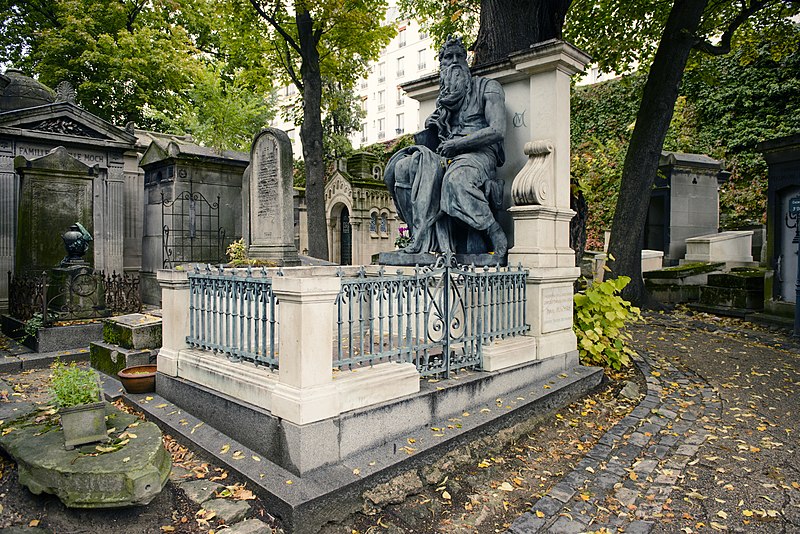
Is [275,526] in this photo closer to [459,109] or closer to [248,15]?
[459,109]

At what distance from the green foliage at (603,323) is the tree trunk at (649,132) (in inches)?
192

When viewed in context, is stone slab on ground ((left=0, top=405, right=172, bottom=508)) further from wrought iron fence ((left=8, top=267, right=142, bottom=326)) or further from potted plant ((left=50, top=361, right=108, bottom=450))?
wrought iron fence ((left=8, top=267, right=142, bottom=326))

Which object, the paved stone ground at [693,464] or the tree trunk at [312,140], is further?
the tree trunk at [312,140]

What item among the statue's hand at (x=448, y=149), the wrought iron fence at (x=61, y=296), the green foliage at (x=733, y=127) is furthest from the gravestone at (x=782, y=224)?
the wrought iron fence at (x=61, y=296)

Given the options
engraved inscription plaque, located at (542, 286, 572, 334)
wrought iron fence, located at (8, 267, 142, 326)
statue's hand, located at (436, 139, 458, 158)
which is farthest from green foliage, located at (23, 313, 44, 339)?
engraved inscription plaque, located at (542, 286, 572, 334)

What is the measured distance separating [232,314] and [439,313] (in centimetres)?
170

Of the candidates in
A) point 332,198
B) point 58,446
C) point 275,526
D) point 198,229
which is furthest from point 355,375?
point 332,198

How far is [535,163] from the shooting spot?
18.5 feet

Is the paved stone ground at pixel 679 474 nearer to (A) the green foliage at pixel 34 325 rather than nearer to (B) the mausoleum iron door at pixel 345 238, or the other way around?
(A) the green foliage at pixel 34 325

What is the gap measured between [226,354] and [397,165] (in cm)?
314

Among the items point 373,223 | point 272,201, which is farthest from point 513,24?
point 373,223

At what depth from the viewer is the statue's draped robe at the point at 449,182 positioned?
18.9 feet

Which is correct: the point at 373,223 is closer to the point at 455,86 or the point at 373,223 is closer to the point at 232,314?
the point at 455,86

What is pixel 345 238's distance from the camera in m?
22.1
